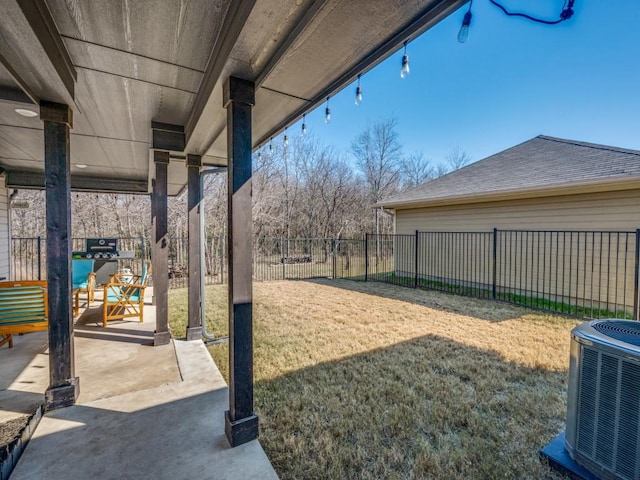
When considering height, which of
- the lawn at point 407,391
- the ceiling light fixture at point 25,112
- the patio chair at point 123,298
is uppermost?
the ceiling light fixture at point 25,112

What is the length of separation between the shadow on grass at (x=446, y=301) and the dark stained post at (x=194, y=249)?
449cm

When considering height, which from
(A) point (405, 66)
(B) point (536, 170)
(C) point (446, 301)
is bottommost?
(C) point (446, 301)

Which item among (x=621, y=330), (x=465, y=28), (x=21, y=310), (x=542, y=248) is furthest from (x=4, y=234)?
(x=542, y=248)

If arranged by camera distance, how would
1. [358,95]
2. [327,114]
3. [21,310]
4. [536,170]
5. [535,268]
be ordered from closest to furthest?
[358,95]
[327,114]
[21,310]
[535,268]
[536,170]

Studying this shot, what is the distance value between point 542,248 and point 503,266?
37.1 inches

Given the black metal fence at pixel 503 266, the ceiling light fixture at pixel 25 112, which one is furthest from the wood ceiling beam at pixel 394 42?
the black metal fence at pixel 503 266

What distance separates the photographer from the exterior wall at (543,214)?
5.64m

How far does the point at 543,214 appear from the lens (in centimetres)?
681

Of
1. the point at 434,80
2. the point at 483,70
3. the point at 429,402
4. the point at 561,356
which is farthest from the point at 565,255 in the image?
the point at 434,80

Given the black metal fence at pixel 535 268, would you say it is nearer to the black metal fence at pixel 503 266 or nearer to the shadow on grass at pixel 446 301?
the black metal fence at pixel 503 266

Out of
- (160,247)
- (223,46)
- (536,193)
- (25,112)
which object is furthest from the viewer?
(536,193)

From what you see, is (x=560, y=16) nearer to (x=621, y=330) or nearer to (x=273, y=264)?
(x=621, y=330)

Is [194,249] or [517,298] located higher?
[194,249]

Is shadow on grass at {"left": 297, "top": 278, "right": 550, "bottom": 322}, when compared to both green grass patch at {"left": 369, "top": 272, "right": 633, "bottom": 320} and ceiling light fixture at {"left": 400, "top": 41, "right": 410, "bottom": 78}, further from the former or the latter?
ceiling light fixture at {"left": 400, "top": 41, "right": 410, "bottom": 78}
